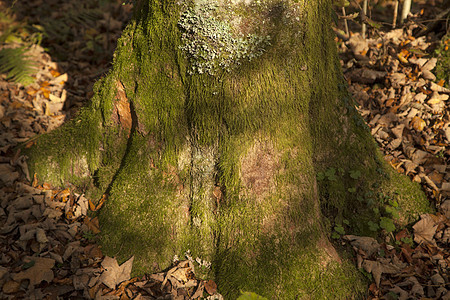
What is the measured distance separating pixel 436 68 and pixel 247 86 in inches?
120

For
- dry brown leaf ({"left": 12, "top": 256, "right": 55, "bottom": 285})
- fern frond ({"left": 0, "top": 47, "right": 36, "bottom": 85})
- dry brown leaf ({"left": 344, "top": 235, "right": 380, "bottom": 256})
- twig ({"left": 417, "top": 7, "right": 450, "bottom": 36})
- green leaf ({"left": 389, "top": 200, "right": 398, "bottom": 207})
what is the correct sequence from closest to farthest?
dry brown leaf ({"left": 12, "top": 256, "right": 55, "bottom": 285}), dry brown leaf ({"left": 344, "top": 235, "right": 380, "bottom": 256}), green leaf ({"left": 389, "top": 200, "right": 398, "bottom": 207}), twig ({"left": 417, "top": 7, "right": 450, "bottom": 36}), fern frond ({"left": 0, "top": 47, "right": 36, "bottom": 85})

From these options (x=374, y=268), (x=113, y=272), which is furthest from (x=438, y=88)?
(x=113, y=272)

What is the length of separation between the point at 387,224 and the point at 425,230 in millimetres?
410

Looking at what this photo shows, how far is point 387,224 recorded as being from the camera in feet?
9.85

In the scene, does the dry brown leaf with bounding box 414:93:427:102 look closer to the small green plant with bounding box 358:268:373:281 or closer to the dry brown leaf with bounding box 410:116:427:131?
the dry brown leaf with bounding box 410:116:427:131

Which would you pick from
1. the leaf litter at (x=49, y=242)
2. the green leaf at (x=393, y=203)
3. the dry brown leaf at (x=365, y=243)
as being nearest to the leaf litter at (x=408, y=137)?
the dry brown leaf at (x=365, y=243)

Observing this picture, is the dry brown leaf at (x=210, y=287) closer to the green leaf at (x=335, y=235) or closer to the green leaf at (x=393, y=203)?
the green leaf at (x=335, y=235)

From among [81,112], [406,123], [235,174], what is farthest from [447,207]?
[81,112]

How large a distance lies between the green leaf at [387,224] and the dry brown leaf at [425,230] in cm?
29

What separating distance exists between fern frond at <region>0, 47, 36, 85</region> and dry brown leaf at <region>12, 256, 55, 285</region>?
295 cm

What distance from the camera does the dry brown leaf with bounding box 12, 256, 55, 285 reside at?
8.64ft

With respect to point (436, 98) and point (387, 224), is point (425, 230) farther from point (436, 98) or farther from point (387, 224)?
point (436, 98)

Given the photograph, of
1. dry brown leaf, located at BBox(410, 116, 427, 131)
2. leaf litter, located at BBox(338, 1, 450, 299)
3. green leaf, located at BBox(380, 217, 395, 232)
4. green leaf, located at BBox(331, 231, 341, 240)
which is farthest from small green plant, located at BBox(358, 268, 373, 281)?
dry brown leaf, located at BBox(410, 116, 427, 131)

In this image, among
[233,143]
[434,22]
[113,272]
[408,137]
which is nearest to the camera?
[233,143]
